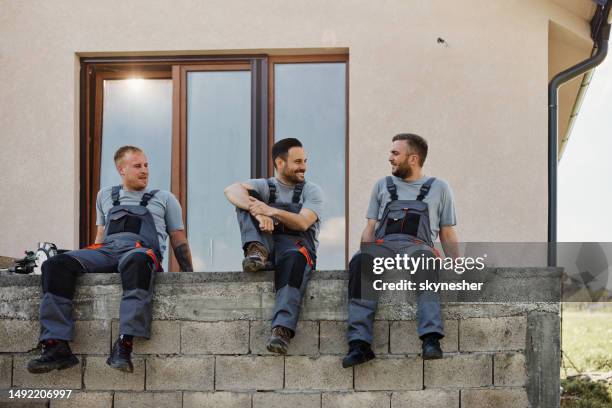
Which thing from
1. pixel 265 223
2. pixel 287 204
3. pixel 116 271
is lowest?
pixel 116 271

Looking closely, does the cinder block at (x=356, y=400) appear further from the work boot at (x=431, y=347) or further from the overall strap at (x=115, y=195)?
the overall strap at (x=115, y=195)

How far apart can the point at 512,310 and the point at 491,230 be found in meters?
2.30

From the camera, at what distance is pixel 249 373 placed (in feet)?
22.2

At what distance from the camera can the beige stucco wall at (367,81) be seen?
905 centimetres

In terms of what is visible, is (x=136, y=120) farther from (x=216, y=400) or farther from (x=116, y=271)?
(x=216, y=400)

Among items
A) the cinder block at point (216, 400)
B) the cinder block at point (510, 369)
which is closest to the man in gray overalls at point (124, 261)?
the cinder block at point (216, 400)

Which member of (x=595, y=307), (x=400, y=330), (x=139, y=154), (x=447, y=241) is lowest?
(x=595, y=307)

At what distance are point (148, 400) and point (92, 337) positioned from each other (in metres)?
0.59

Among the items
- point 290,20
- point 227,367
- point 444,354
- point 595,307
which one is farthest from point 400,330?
point 595,307

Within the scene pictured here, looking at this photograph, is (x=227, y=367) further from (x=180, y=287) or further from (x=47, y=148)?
(x=47, y=148)

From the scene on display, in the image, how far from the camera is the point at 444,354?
6.67 meters

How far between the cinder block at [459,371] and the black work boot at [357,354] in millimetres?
435

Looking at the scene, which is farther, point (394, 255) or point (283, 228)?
point (283, 228)

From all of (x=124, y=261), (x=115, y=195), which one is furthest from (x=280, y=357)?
(x=115, y=195)
